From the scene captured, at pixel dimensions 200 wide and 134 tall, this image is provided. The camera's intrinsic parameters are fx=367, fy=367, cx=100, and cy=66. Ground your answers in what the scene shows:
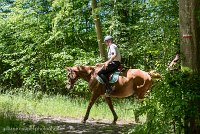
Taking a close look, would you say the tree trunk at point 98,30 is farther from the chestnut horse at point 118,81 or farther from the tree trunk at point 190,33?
the tree trunk at point 190,33

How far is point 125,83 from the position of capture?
36.3ft

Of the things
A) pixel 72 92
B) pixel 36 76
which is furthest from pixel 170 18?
pixel 36 76

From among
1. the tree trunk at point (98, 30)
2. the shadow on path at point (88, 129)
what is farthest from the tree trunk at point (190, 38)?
the tree trunk at point (98, 30)

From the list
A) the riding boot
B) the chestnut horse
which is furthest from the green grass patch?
the riding boot

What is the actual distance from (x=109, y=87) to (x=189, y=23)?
18.6 feet

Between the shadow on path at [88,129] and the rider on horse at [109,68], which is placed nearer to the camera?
the shadow on path at [88,129]

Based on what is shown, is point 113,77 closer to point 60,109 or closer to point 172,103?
point 60,109

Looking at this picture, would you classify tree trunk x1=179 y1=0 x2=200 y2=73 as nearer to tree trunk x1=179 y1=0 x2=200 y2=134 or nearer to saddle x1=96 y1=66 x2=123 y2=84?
tree trunk x1=179 y1=0 x2=200 y2=134

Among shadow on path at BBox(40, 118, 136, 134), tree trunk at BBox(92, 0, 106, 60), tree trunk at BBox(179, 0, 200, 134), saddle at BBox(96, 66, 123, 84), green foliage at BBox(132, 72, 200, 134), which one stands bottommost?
shadow on path at BBox(40, 118, 136, 134)

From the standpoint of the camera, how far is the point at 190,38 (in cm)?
532

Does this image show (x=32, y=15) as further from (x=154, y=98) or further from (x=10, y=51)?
(x=154, y=98)

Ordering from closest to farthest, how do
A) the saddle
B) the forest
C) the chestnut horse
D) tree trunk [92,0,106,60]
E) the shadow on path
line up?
1. the shadow on path
2. the forest
3. the saddle
4. the chestnut horse
5. tree trunk [92,0,106,60]

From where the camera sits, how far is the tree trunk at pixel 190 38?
17.0 feet

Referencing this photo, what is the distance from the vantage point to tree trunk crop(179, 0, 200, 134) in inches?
204
